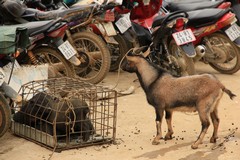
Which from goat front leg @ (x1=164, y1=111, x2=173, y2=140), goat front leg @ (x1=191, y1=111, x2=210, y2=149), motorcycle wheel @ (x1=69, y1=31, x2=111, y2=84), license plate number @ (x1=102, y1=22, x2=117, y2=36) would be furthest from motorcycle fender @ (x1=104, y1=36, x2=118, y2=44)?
goat front leg @ (x1=191, y1=111, x2=210, y2=149)

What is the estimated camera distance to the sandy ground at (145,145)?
5.84 meters

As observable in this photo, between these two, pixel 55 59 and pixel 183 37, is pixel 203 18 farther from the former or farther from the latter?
pixel 55 59

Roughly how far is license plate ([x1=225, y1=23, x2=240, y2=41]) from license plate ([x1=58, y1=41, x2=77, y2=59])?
2.50m

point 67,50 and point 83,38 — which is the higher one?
point 83,38

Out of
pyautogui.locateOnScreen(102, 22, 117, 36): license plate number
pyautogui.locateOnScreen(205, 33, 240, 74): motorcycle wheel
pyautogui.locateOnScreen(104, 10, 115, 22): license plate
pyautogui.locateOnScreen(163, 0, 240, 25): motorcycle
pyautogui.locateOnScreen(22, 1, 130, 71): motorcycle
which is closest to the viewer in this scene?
pyautogui.locateOnScreen(22, 1, 130, 71): motorcycle

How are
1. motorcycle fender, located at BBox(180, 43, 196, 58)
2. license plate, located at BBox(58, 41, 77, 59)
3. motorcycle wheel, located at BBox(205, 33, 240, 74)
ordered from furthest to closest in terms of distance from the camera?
1. motorcycle wheel, located at BBox(205, 33, 240, 74)
2. motorcycle fender, located at BBox(180, 43, 196, 58)
3. license plate, located at BBox(58, 41, 77, 59)

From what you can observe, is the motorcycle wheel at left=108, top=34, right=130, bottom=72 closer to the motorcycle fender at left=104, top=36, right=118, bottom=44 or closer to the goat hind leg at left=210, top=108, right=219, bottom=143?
the motorcycle fender at left=104, top=36, right=118, bottom=44

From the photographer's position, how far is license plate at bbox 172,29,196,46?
28.0 ft

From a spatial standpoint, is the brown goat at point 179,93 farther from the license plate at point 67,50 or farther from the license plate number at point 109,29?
the license plate number at point 109,29

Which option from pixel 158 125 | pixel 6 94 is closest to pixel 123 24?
pixel 6 94

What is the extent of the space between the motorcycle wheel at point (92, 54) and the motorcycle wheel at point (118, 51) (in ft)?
3.26

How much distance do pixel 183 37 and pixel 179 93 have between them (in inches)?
103

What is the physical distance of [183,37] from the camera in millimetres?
8570

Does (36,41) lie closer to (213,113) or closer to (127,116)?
(127,116)
